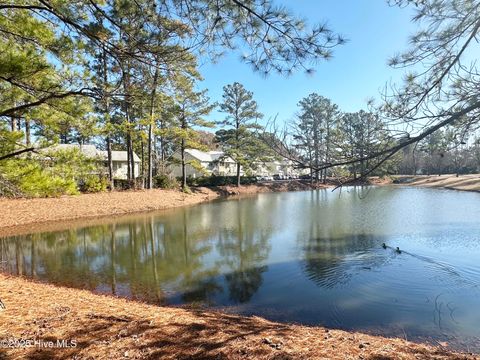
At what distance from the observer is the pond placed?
209 inches

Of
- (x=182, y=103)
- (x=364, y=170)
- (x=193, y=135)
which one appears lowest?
(x=364, y=170)

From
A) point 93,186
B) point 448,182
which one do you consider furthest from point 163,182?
point 448,182

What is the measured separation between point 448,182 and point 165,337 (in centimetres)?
4178

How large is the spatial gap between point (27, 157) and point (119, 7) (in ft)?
11.1

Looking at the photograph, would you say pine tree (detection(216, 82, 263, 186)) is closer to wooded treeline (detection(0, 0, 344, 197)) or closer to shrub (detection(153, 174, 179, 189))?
shrub (detection(153, 174, 179, 189))

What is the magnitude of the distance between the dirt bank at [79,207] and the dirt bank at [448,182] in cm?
2613

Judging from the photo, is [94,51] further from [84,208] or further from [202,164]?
[202,164]

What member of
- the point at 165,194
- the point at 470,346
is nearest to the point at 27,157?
the point at 470,346

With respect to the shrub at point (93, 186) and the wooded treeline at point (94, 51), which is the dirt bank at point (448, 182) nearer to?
the shrub at point (93, 186)

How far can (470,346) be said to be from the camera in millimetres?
4281

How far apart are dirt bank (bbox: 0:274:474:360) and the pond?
1256mm

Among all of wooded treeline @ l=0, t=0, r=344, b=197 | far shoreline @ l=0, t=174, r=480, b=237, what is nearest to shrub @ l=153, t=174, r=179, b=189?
far shoreline @ l=0, t=174, r=480, b=237

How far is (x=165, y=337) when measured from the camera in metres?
3.47

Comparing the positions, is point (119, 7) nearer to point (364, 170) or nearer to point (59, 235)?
point (364, 170)
